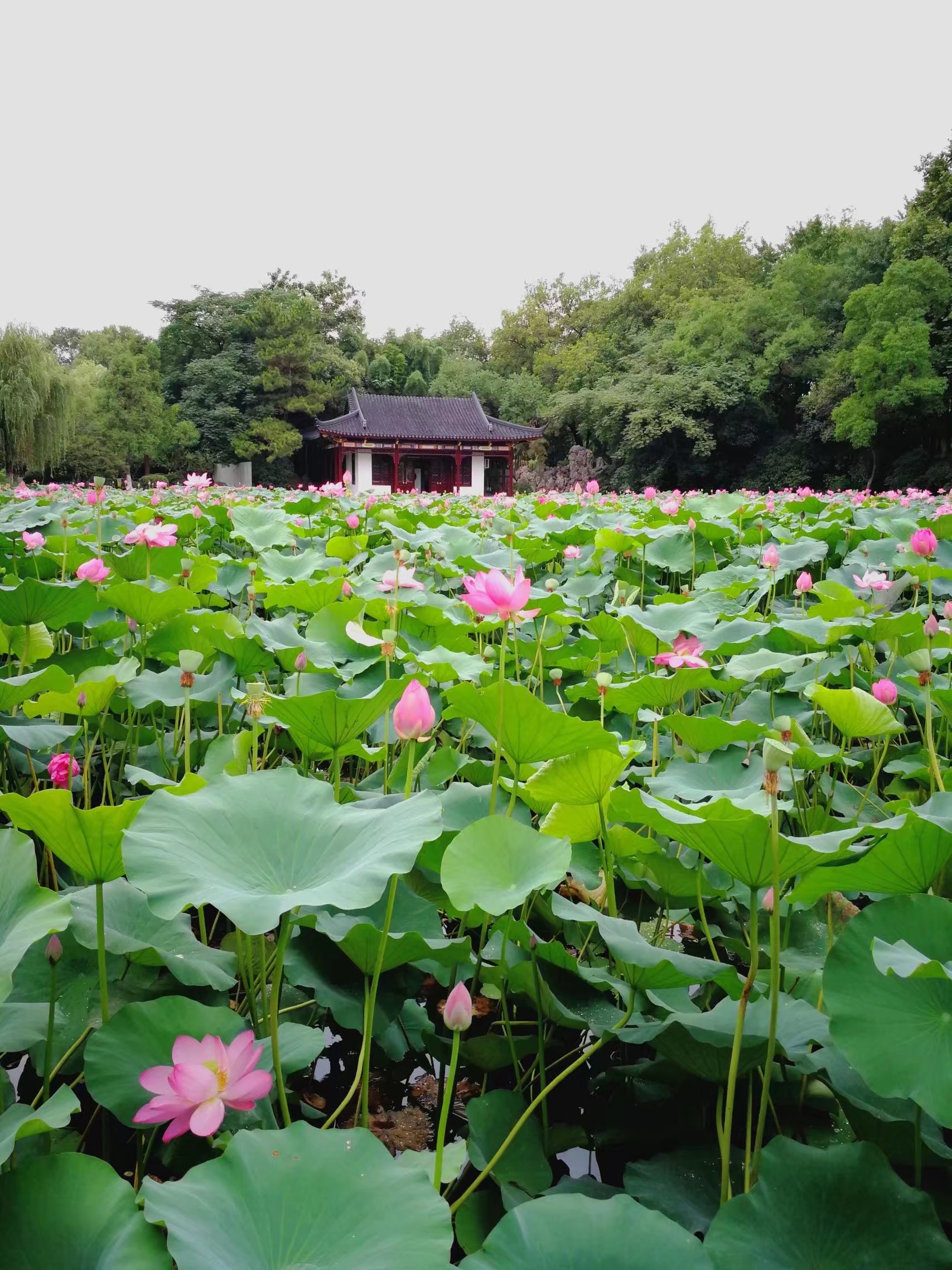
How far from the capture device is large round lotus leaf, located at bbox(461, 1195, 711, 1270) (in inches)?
17.6

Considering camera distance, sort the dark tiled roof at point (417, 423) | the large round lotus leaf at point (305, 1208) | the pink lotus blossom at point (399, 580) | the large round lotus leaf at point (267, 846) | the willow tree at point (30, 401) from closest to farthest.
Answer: the large round lotus leaf at point (305, 1208)
the large round lotus leaf at point (267, 846)
the pink lotus blossom at point (399, 580)
the willow tree at point (30, 401)
the dark tiled roof at point (417, 423)

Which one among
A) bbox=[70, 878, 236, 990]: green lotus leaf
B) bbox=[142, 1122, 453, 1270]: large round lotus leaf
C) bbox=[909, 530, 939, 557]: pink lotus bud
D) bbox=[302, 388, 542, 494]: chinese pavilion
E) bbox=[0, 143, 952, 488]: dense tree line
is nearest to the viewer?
bbox=[142, 1122, 453, 1270]: large round lotus leaf

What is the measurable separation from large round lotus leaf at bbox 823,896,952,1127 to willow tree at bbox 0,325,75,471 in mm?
16538

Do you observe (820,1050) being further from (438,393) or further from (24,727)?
(438,393)

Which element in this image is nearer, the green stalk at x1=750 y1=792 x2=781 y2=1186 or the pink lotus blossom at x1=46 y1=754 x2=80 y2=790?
the green stalk at x1=750 y1=792 x2=781 y2=1186

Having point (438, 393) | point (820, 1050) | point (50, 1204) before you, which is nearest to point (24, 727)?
point (50, 1204)

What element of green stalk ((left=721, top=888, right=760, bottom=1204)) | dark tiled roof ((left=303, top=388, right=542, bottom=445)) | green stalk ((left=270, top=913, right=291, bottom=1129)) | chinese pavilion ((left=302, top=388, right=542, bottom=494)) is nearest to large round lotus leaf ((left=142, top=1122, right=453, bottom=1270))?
green stalk ((left=270, top=913, right=291, bottom=1129))

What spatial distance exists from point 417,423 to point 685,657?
2208 cm

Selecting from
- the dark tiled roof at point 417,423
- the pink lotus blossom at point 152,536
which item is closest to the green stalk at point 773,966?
the pink lotus blossom at point 152,536

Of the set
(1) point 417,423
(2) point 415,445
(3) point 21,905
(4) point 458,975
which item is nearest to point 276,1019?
(3) point 21,905

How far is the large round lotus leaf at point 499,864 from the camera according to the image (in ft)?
1.97

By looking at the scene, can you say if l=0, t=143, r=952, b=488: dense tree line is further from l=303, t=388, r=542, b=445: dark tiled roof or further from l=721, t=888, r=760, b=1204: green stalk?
l=721, t=888, r=760, b=1204: green stalk

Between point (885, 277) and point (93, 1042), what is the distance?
17.7 metres

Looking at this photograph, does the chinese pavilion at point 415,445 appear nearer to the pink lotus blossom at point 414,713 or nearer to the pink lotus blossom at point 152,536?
the pink lotus blossom at point 152,536
